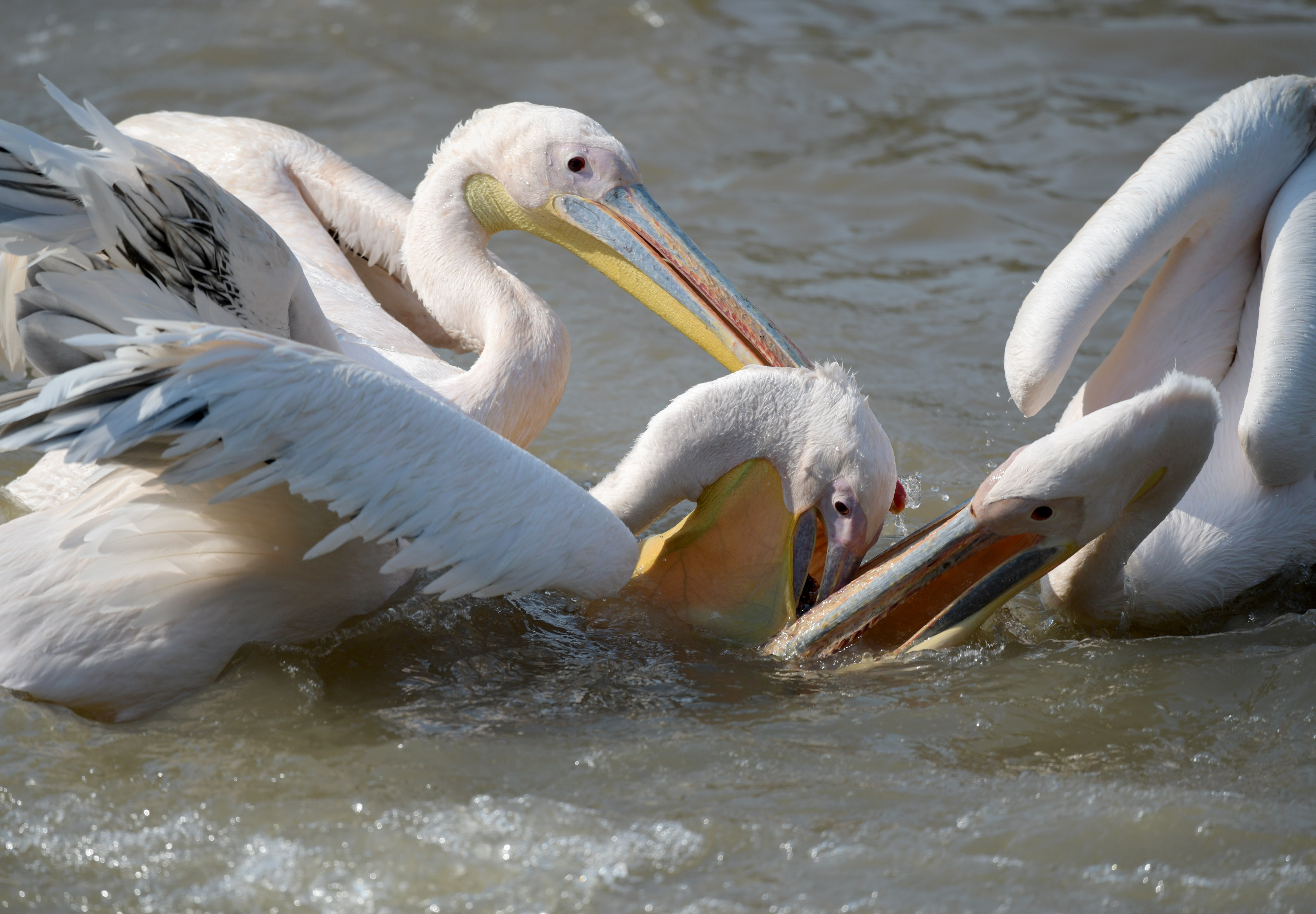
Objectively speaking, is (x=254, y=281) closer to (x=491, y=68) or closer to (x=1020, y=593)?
(x=1020, y=593)

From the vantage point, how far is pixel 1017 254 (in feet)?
20.8

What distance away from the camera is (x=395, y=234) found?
14.1 feet

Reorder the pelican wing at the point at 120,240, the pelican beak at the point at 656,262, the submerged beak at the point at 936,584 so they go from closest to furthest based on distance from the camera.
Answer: the pelican wing at the point at 120,240, the submerged beak at the point at 936,584, the pelican beak at the point at 656,262

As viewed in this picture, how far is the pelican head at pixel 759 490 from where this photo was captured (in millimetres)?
3225

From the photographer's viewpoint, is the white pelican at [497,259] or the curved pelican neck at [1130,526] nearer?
the curved pelican neck at [1130,526]

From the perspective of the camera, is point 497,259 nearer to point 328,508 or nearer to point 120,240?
point 120,240

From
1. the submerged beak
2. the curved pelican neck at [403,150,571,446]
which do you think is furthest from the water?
the curved pelican neck at [403,150,571,446]

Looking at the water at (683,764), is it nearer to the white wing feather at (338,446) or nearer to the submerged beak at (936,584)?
the submerged beak at (936,584)

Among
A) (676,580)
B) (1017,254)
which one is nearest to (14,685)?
(676,580)

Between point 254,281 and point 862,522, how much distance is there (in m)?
1.56

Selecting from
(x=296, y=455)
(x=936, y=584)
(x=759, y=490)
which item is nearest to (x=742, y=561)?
(x=759, y=490)

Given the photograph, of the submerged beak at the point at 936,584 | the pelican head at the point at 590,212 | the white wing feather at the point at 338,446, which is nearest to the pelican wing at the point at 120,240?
the white wing feather at the point at 338,446

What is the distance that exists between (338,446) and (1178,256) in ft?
7.86

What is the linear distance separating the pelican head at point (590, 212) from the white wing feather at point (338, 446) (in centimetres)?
97
